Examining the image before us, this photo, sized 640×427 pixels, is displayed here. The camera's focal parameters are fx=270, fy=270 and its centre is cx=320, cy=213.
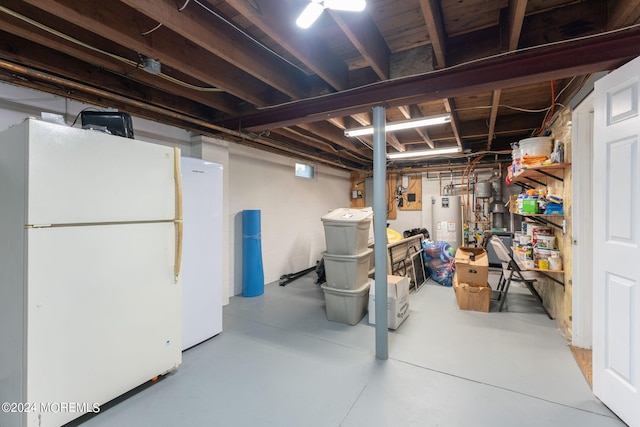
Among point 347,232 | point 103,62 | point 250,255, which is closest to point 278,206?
point 250,255

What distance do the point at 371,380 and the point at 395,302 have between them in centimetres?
105

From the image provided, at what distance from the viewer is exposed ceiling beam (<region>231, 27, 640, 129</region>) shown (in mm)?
1824

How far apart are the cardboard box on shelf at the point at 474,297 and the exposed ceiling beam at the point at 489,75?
8.34ft

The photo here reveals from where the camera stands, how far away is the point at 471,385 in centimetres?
214

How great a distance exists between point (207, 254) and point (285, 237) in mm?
2642

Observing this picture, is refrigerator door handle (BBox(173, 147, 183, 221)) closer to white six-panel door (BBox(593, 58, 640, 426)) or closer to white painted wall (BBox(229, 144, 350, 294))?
white painted wall (BBox(229, 144, 350, 294))

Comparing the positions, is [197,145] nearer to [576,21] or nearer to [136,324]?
[136,324]

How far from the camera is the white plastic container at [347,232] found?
333 centimetres

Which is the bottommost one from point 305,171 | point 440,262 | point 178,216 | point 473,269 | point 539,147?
point 440,262

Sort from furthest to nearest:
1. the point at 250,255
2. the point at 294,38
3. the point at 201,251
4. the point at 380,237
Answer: the point at 250,255 → the point at 201,251 → the point at 380,237 → the point at 294,38

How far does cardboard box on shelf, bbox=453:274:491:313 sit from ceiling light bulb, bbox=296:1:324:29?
364 centimetres

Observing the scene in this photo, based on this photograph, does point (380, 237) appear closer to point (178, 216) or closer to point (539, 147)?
point (178, 216)

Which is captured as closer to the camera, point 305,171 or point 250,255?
point 250,255

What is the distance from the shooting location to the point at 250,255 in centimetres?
442
